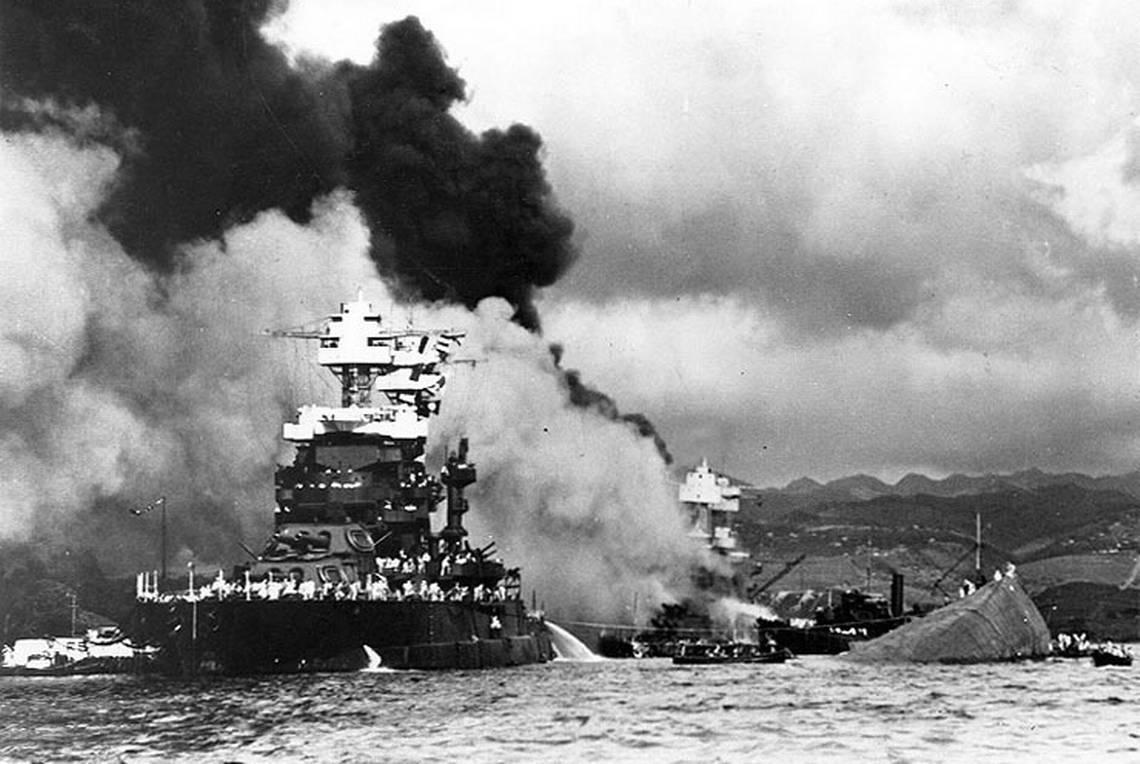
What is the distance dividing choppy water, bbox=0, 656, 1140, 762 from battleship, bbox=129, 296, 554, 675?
6.91ft

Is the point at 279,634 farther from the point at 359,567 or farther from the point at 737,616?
the point at 737,616

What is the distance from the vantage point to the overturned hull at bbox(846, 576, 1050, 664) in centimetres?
9412

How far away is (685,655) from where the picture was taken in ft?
324

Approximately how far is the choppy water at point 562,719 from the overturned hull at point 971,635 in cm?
2140

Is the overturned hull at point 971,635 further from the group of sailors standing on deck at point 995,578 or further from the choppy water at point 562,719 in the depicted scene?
the choppy water at point 562,719

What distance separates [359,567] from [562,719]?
2644 centimetres

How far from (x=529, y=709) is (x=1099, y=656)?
5708cm

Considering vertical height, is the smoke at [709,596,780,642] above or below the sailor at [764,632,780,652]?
above

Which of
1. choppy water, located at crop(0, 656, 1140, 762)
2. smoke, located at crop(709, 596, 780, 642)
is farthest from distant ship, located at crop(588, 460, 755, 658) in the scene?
choppy water, located at crop(0, 656, 1140, 762)

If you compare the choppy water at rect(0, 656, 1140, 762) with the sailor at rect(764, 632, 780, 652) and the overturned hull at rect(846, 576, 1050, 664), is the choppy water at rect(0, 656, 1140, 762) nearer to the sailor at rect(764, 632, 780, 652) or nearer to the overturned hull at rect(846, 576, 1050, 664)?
the overturned hull at rect(846, 576, 1050, 664)

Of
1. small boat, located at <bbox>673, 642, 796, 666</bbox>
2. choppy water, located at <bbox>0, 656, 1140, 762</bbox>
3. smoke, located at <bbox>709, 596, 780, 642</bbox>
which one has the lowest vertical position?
choppy water, located at <bbox>0, 656, 1140, 762</bbox>

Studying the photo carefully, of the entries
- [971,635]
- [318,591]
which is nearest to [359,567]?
[318,591]

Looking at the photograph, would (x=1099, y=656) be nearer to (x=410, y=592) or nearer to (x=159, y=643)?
(x=410, y=592)

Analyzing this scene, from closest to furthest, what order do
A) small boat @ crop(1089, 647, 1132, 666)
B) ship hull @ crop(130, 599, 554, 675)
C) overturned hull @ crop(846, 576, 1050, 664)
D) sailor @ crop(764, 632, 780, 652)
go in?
ship hull @ crop(130, 599, 554, 675), overturned hull @ crop(846, 576, 1050, 664), small boat @ crop(1089, 647, 1132, 666), sailor @ crop(764, 632, 780, 652)
